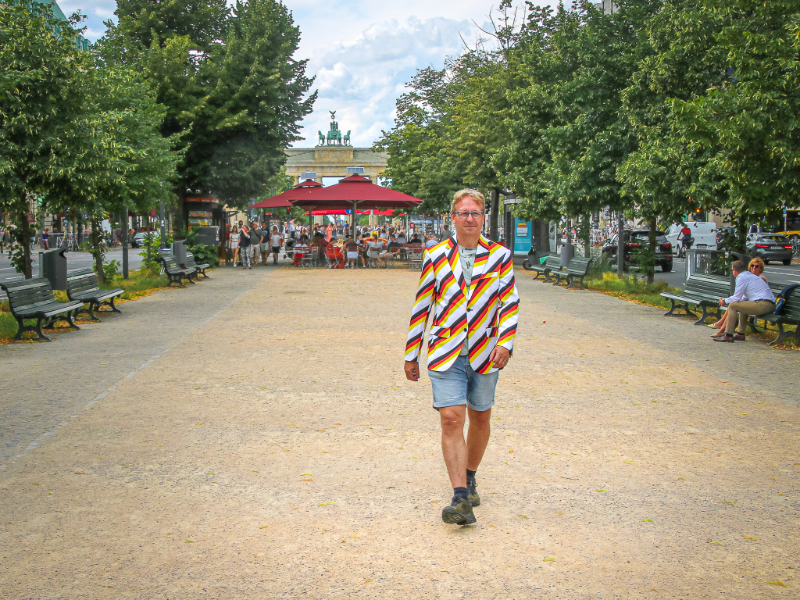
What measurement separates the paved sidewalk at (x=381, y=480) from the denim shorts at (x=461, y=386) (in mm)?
691

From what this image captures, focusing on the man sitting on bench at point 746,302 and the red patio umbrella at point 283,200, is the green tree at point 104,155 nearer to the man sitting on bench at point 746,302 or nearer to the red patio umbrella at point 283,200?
the man sitting on bench at point 746,302

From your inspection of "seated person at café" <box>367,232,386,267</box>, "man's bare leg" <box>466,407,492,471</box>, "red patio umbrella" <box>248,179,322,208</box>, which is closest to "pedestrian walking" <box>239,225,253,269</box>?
"red patio umbrella" <box>248,179,322,208</box>

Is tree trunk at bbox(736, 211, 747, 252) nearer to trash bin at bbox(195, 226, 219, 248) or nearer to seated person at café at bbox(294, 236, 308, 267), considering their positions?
trash bin at bbox(195, 226, 219, 248)

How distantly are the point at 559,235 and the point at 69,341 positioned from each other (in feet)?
113

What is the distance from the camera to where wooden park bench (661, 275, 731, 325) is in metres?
14.3

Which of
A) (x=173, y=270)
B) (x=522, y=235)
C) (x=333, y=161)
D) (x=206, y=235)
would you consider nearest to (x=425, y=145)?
(x=522, y=235)

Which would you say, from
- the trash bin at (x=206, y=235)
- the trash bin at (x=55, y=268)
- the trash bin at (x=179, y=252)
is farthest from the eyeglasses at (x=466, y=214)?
the trash bin at (x=206, y=235)

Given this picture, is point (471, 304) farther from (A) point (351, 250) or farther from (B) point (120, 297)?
(A) point (351, 250)

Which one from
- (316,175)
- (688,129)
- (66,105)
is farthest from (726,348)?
(316,175)

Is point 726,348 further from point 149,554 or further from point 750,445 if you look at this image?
point 149,554

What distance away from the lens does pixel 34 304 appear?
12.9 metres

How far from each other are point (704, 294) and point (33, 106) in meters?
11.9

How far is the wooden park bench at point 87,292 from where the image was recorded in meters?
14.9

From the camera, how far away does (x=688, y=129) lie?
1222 centimetres
